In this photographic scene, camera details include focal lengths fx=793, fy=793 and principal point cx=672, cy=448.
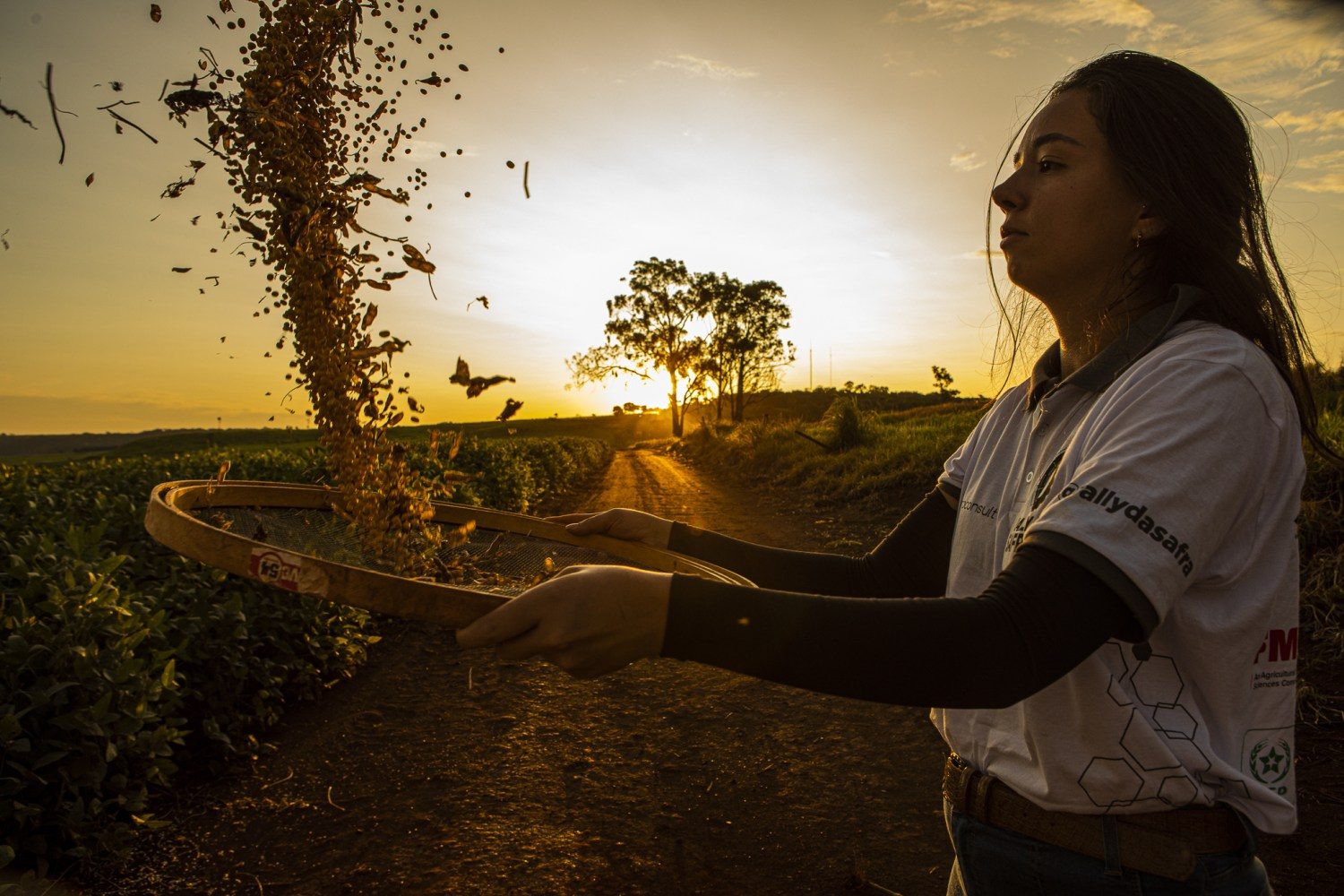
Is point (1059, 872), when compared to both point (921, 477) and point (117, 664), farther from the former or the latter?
point (921, 477)

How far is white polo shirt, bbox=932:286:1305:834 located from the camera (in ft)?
4.09

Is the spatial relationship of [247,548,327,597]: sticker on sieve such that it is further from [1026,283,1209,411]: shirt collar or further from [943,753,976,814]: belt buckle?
[1026,283,1209,411]: shirt collar

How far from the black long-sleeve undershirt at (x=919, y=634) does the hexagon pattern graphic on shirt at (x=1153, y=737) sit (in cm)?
20

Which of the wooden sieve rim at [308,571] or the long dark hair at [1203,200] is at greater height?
the long dark hair at [1203,200]

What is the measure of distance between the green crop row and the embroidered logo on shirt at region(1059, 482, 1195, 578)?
11.6ft

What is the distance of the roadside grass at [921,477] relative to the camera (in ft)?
16.5

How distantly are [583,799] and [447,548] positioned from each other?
7.53ft

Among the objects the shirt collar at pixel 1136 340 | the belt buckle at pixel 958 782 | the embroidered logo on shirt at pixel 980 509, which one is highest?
the shirt collar at pixel 1136 340

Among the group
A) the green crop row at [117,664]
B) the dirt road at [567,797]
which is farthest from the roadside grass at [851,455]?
the green crop row at [117,664]

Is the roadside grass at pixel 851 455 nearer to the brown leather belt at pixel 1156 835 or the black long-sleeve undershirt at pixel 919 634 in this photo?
the brown leather belt at pixel 1156 835

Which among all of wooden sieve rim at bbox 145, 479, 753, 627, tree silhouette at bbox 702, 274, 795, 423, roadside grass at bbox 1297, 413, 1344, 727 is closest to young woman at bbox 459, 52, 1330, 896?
wooden sieve rim at bbox 145, 479, 753, 627

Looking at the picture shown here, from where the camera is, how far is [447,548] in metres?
2.61

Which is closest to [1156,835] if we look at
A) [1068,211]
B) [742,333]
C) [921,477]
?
[1068,211]

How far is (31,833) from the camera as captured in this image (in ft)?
10.3
